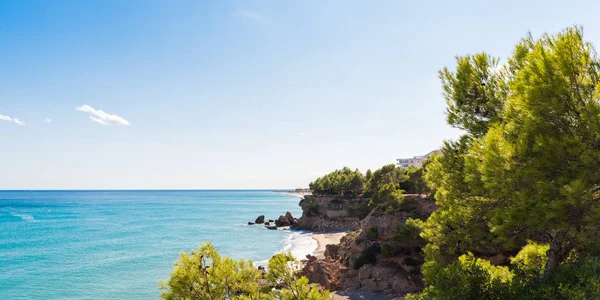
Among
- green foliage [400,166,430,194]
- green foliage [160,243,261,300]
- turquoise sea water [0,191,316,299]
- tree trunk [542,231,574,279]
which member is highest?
green foliage [400,166,430,194]

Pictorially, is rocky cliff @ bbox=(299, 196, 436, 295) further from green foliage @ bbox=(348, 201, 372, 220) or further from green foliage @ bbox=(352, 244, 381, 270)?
green foliage @ bbox=(348, 201, 372, 220)

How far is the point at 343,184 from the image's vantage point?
85125mm

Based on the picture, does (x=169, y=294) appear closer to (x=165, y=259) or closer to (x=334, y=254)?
(x=334, y=254)

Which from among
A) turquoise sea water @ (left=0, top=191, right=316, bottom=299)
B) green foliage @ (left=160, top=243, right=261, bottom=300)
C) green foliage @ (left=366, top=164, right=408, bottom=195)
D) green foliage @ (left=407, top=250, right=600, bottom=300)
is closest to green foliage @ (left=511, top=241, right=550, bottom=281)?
green foliage @ (left=407, top=250, right=600, bottom=300)

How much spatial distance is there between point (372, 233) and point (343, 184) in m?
50.5

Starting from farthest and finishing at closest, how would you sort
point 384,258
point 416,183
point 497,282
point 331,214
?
point 331,214, point 416,183, point 384,258, point 497,282

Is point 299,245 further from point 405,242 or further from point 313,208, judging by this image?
point 405,242

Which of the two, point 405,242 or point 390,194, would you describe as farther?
point 390,194

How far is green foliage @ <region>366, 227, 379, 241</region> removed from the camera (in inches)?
1369

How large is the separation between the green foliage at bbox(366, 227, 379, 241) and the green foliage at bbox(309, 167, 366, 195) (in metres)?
47.4

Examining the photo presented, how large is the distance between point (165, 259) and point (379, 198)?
29.7m

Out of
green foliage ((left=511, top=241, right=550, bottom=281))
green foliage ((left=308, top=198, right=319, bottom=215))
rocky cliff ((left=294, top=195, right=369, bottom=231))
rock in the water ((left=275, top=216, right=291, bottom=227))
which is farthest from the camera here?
rock in the water ((left=275, top=216, right=291, bottom=227))

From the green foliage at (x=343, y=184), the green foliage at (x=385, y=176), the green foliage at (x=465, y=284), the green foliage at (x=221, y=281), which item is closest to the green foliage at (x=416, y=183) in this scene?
the green foliage at (x=385, y=176)

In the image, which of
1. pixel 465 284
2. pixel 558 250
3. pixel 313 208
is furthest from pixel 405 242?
pixel 313 208
